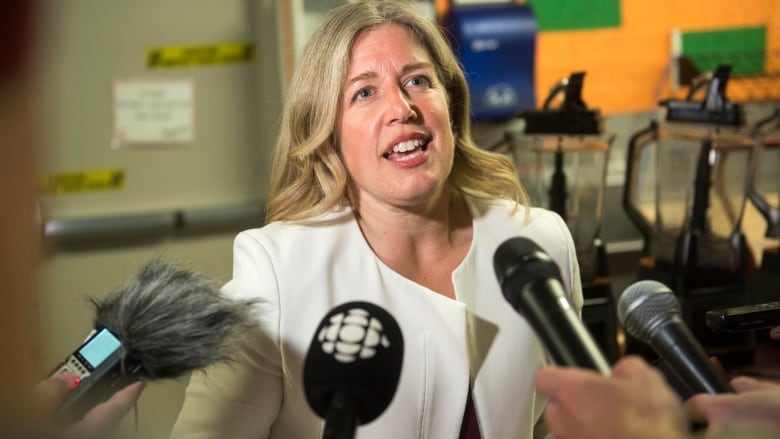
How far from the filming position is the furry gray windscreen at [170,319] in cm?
64

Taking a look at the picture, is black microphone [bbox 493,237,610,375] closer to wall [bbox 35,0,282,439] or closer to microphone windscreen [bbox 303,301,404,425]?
microphone windscreen [bbox 303,301,404,425]

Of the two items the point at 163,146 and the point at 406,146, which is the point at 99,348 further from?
the point at 163,146

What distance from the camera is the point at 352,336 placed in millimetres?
807

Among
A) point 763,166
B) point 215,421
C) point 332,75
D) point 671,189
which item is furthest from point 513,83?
point 215,421

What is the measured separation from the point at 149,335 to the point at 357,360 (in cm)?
20

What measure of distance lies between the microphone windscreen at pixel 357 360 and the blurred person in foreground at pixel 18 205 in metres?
0.41

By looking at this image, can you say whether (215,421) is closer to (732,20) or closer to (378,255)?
(378,255)

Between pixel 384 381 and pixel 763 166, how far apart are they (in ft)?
4.96

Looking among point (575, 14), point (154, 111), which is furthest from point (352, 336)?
point (575, 14)

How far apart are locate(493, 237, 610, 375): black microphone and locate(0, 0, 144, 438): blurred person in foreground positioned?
0.32 meters

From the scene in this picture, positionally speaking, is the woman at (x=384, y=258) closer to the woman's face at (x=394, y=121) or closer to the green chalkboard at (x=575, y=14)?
the woman's face at (x=394, y=121)

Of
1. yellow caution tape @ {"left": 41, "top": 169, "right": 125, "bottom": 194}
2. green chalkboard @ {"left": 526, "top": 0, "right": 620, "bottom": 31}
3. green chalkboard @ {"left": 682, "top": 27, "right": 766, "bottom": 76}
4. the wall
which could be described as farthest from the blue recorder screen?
green chalkboard @ {"left": 682, "top": 27, "right": 766, "bottom": 76}

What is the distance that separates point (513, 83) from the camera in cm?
203

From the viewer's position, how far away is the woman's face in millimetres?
1010
